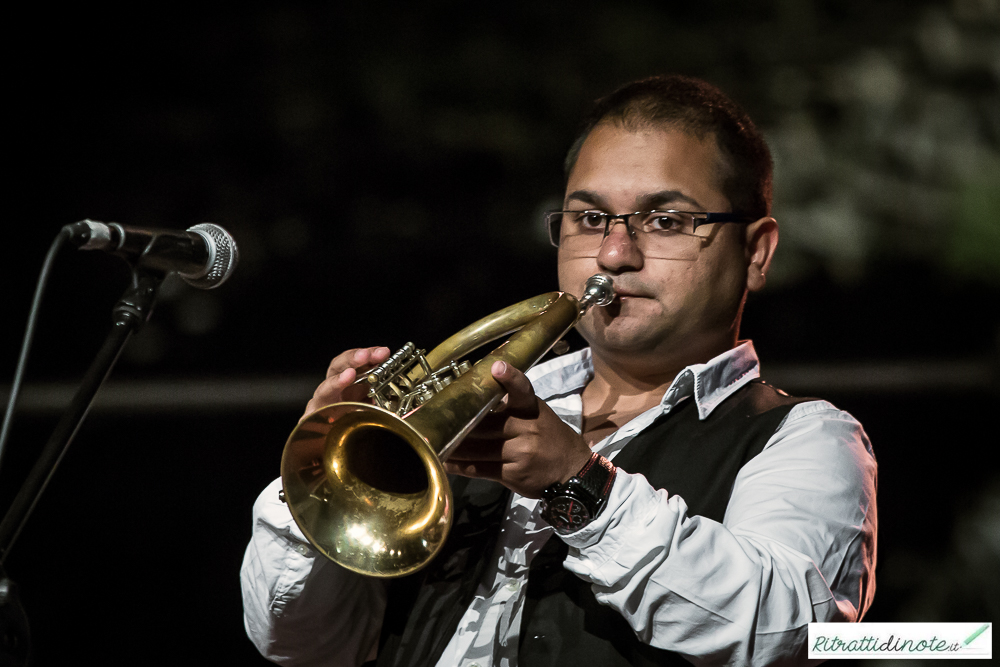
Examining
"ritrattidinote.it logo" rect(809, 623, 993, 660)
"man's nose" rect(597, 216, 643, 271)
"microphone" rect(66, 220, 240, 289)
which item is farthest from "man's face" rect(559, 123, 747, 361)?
"microphone" rect(66, 220, 240, 289)

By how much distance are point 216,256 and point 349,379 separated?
12.3 inches

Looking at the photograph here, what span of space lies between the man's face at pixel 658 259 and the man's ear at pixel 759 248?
54 mm

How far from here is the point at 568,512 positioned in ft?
4.31

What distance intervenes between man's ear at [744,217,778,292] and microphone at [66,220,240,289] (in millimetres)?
1156

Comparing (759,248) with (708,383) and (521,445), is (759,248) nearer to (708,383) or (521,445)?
(708,383)

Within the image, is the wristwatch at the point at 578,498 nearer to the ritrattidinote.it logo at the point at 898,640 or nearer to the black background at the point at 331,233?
the ritrattidinote.it logo at the point at 898,640

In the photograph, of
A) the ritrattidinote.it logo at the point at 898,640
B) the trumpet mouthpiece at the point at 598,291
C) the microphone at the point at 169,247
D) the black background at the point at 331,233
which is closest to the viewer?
the microphone at the point at 169,247

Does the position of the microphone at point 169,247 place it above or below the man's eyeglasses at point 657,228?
above

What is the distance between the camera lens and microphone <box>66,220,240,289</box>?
49.5 inches

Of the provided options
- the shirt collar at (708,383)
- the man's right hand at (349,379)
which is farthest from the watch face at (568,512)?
the shirt collar at (708,383)

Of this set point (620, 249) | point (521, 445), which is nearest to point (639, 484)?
point (521, 445)

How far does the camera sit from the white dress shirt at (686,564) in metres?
1.31

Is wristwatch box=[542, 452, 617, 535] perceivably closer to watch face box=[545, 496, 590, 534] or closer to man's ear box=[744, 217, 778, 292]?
watch face box=[545, 496, 590, 534]

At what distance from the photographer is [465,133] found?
122 inches
